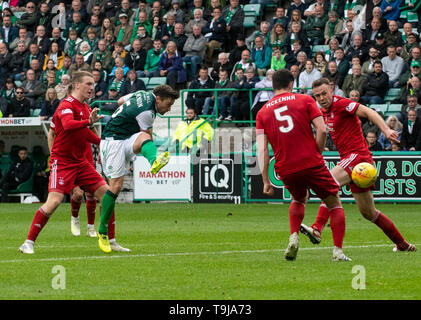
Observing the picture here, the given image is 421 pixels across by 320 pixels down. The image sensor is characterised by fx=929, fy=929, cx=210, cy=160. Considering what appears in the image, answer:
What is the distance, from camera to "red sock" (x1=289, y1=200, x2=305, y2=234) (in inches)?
409

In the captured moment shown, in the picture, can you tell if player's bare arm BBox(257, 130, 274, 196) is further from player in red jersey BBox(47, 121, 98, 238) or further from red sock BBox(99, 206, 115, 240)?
player in red jersey BBox(47, 121, 98, 238)

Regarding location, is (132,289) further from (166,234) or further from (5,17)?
(5,17)

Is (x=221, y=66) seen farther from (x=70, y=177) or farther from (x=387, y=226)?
→ (x=387, y=226)

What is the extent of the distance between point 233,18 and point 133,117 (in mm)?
16645

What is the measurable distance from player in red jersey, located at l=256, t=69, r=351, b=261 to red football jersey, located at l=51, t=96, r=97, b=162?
287 centimetres

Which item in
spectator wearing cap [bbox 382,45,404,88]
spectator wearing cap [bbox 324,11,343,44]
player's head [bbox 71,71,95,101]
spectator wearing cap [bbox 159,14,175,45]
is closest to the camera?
player's head [bbox 71,71,95,101]

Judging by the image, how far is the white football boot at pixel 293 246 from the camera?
1027 cm

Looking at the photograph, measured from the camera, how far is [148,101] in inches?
460

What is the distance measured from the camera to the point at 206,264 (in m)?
10.3

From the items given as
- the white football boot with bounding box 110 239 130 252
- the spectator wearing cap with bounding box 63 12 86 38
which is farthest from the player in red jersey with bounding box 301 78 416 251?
the spectator wearing cap with bounding box 63 12 86 38

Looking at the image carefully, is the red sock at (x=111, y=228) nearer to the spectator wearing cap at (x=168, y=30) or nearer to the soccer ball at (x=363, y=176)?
the soccer ball at (x=363, y=176)

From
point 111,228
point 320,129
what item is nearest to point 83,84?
point 111,228

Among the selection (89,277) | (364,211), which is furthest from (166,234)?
(89,277)

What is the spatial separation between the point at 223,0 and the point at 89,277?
68.0ft
